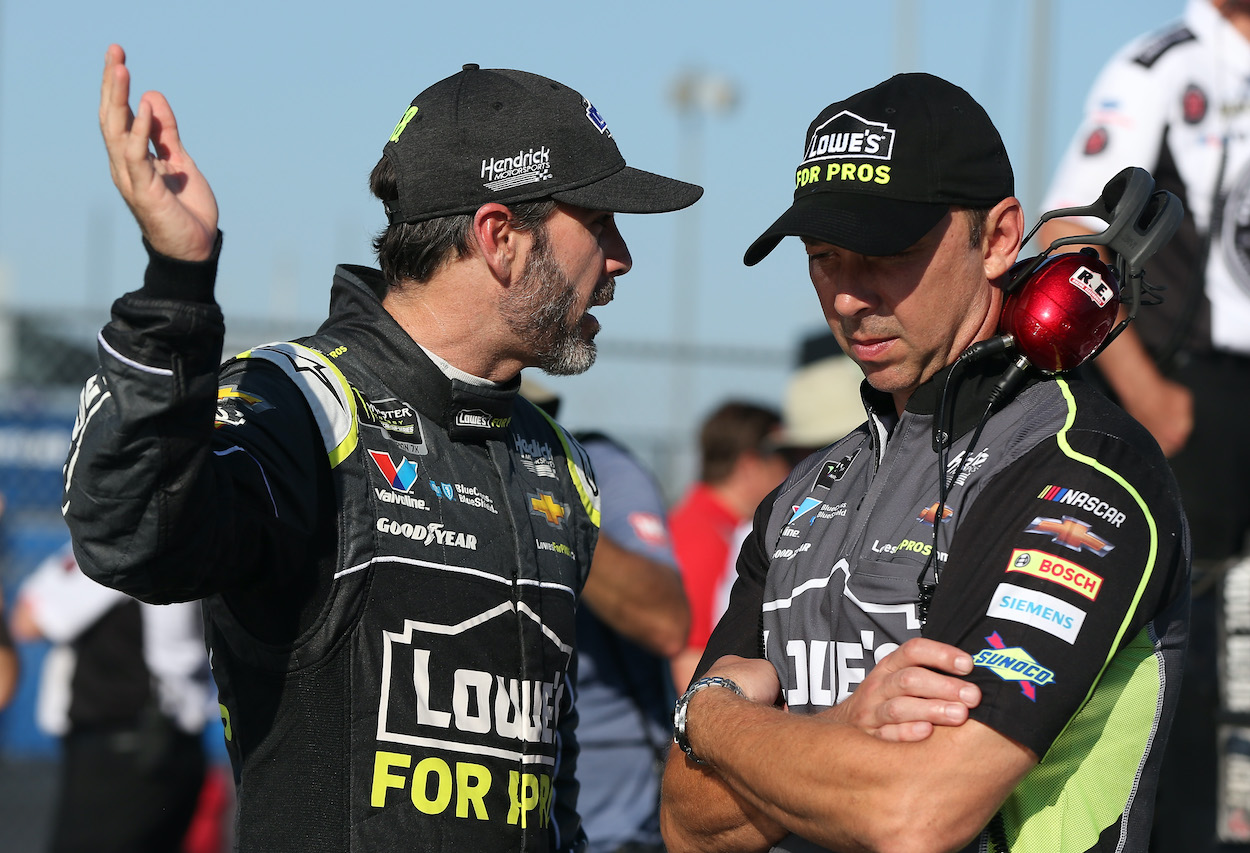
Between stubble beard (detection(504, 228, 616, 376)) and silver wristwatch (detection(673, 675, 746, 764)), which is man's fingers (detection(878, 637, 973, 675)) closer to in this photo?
silver wristwatch (detection(673, 675, 746, 764))

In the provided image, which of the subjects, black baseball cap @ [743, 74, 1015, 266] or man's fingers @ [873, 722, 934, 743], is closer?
man's fingers @ [873, 722, 934, 743]

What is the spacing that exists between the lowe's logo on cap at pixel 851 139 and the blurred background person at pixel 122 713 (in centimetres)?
489

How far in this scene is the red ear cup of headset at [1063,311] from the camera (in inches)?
84.6

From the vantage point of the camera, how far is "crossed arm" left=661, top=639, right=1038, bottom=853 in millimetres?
1882

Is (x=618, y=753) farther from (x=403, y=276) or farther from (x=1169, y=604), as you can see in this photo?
→ (x=1169, y=604)

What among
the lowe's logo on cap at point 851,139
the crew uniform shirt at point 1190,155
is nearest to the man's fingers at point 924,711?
the lowe's logo on cap at point 851,139

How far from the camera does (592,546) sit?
3.04 meters

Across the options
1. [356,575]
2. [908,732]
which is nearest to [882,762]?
[908,732]

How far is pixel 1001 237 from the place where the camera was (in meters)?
2.27

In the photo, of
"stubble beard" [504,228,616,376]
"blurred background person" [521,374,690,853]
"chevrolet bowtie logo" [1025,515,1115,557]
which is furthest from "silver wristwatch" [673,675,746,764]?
"blurred background person" [521,374,690,853]

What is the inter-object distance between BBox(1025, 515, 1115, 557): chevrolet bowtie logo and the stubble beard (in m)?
1.18

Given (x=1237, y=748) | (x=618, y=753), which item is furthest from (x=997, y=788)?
(x=618, y=753)

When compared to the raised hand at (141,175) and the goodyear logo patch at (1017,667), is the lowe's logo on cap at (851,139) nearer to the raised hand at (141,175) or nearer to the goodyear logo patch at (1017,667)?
the goodyear logo patch at (1017,667)

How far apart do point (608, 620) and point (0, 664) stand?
3048 mm
